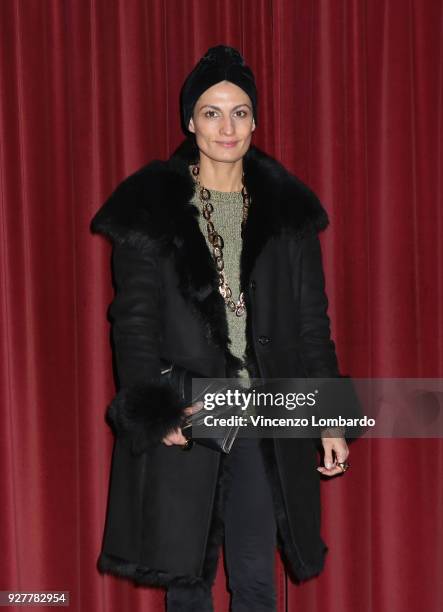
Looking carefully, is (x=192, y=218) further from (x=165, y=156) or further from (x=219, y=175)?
(x=165, y=156)

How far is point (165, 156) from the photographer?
7.76 ft

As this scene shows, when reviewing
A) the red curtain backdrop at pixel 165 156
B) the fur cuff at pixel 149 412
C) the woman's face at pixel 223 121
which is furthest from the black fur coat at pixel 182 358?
the red curtain backdrop at pixel 165 156

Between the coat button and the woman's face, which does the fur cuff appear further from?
the woman's face

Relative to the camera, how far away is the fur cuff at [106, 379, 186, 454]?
1.73 m

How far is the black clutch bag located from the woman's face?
558 mm

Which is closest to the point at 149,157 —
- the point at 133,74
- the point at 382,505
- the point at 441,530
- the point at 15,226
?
the point at 133,74

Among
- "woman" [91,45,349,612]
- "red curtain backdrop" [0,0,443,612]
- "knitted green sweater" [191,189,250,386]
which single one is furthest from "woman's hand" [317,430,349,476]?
"red curtain backdrop" [0,0,443,612]

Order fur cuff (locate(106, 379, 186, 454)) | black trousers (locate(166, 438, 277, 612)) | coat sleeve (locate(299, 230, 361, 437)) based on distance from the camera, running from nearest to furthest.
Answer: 1. fur cuff (locate(106, 379, 186, 454))
2. black trousers (locate(166, 438, 277, 612))
3. coat sleeve (locate(299, 230, 361, 437))

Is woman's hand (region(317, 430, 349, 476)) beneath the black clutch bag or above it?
beneath

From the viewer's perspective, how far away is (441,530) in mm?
2504

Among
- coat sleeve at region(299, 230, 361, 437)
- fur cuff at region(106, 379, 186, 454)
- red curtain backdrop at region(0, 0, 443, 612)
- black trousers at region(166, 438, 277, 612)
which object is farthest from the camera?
red curtain backdrop at region(0, 0, 443, 612)

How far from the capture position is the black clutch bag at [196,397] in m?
1.77

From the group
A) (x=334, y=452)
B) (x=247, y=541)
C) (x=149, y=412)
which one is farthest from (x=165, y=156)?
(x=247, y=541)

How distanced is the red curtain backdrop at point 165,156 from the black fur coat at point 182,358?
0.46 m
